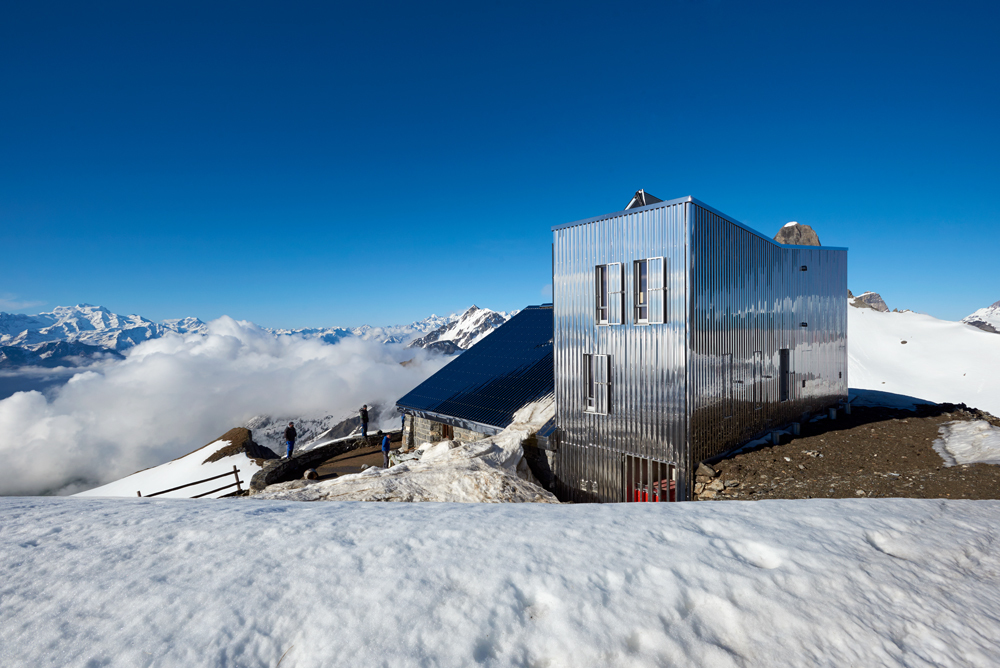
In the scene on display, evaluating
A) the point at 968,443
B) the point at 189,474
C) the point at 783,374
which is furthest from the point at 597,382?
the point at 189,474

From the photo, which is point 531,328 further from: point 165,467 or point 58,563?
point 165,467

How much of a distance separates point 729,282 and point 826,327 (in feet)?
33.7

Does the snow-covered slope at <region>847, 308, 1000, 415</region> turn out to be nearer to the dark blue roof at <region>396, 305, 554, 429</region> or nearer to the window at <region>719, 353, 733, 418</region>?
the dark blue roof at <region>396, 305, 554, 429</region>

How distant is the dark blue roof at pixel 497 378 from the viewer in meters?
17.2

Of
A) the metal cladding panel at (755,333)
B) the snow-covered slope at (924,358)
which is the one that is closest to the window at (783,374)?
the metal cladding panel at (755,333)

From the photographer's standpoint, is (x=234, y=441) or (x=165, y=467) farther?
(x=165, y=467)

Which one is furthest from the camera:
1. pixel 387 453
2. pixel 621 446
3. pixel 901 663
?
pixel 387 453

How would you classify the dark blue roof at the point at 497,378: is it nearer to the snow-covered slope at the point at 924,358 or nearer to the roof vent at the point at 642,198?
the roof vent at the point at 642,198

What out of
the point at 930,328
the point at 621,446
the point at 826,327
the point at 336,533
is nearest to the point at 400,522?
the point at 336,533

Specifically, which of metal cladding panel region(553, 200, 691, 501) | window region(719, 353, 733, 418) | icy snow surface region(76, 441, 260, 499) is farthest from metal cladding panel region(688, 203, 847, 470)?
icy snow surface region(76, 441, 260, 499)

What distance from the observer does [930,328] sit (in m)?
49.9

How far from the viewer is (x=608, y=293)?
1212cm

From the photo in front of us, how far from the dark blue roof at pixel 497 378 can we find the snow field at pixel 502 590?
483 inches

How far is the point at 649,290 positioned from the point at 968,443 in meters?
10.7
